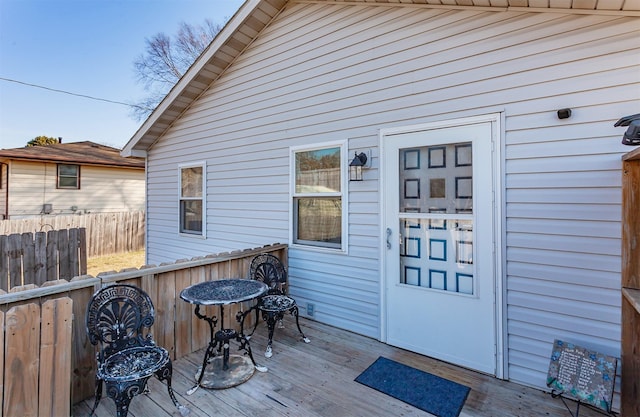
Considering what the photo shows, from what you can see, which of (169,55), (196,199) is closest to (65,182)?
(169,55)

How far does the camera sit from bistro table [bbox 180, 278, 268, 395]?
257 centimetres

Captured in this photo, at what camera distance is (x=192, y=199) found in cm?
599

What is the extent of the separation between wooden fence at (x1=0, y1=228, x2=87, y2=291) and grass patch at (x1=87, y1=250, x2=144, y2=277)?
2.90 meters

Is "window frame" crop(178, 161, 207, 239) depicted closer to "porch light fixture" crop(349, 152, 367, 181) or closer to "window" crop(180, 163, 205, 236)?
"window" crop(180, 163, 205, 236)

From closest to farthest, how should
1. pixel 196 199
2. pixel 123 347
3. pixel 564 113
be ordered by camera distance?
pixel 123 347
pixel 564 113
pixel 196 199

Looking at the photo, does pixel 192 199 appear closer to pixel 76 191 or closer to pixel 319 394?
pixel 319 394

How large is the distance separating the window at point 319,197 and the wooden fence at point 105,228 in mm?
7630

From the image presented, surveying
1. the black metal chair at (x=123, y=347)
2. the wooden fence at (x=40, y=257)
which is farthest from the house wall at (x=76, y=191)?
the black metal chair at (x=123, y=347)

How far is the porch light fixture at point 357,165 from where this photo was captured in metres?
3.51

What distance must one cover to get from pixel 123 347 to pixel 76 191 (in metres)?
12.3

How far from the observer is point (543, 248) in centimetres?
258

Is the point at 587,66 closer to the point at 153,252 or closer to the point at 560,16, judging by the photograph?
the point at 560,16

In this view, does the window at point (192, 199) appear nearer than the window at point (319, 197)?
No

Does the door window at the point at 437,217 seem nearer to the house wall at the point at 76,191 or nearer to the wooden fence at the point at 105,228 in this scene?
the wooden fence at the point at 105,228
